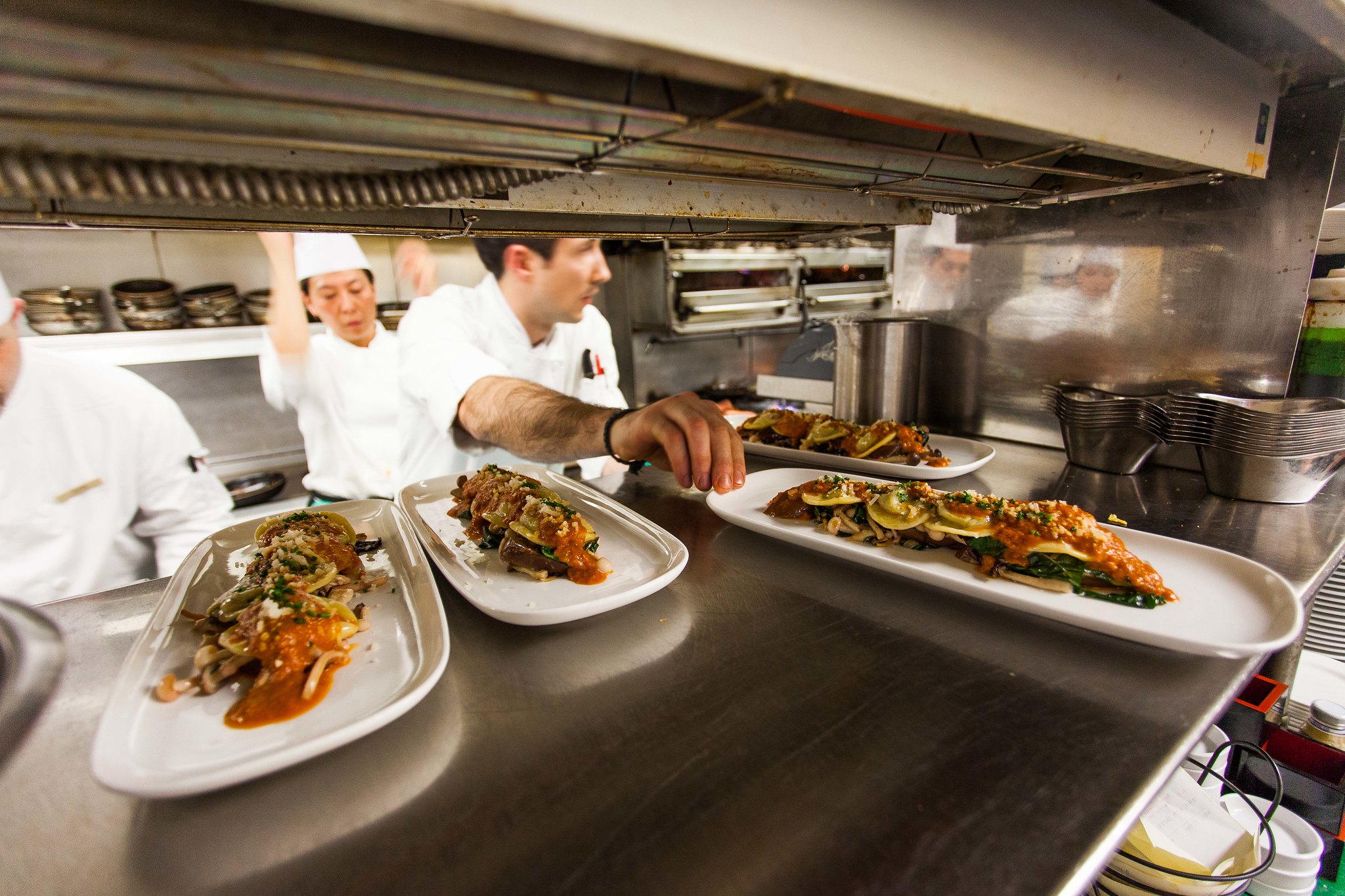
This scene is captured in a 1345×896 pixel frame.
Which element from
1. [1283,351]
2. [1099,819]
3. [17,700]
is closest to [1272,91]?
[1283,351]

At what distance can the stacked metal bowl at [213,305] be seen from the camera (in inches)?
140

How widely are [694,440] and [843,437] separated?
811 mm

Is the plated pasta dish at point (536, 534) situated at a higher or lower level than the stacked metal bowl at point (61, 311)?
lower

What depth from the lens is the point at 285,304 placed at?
Result: 12.9 feet

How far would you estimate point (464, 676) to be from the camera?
0.98 metres

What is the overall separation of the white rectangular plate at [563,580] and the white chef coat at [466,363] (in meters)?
1.04

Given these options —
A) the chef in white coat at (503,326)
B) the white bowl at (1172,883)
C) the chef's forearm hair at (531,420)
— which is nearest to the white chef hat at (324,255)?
the chef in white coat at (503,326)

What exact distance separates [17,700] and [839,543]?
151cm

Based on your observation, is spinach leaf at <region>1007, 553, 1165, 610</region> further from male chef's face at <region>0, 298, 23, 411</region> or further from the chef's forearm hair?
male chef's face at <region>0, 298, 23, 411</region>

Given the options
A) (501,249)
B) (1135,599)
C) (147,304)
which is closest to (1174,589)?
(1135,599)

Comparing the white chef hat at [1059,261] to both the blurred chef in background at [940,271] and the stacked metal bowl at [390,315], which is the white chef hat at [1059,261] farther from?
the stacked metal bowl at [390,315]

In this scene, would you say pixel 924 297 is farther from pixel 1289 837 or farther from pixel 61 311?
pixel 61 311

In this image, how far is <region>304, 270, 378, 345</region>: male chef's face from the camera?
13.1 feet

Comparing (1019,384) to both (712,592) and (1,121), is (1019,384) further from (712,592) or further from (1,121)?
(1,121)
